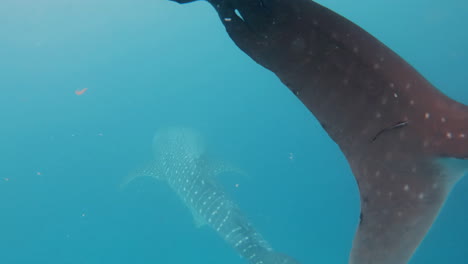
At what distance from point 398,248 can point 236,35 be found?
88 centimetres

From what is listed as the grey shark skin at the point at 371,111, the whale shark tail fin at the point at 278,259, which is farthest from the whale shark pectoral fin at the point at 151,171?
the grey shark skin at the point at 371,111

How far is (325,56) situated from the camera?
4.23 feet

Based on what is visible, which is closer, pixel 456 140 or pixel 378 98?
pixel 456 140

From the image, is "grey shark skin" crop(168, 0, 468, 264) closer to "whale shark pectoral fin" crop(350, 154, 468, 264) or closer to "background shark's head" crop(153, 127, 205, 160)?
"whale shark pectoral fin" crop(350, 154, 468, 264)

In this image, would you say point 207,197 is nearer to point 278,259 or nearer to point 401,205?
point 278,259

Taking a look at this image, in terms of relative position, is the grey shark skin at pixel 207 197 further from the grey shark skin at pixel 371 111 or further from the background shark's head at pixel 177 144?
the grey shark skin at pixel 371 111

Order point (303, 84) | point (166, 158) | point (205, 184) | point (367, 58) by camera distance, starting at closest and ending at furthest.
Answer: point (367, 58), point (303, 84), point (205, 184), point (166, 158)

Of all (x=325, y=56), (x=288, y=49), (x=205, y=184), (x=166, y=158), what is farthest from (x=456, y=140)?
(x=166, y=158)

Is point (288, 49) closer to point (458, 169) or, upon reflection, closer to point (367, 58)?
point (367, 58)

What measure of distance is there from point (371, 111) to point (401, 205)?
312mm

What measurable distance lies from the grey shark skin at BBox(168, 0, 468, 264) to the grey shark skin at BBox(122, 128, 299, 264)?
3.46 metres

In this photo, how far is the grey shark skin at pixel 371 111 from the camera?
3.79ft

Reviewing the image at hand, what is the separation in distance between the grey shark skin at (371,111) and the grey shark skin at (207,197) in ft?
11.3

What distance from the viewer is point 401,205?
1.18m
